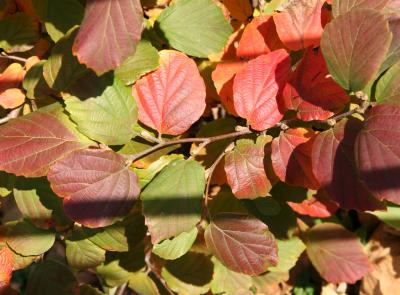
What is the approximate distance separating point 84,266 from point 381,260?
3.28 feet

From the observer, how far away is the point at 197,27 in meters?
1.00

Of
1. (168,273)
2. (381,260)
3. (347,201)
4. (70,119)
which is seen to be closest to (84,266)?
(168,273)

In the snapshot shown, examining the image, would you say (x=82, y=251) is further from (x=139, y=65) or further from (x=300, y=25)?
(x=300, y=25)

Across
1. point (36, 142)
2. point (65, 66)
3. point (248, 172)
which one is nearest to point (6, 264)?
point (36, 142)

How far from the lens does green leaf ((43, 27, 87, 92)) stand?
910mm

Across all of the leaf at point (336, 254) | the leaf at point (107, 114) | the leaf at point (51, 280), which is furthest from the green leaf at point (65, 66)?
the leaf at point (336, 254)

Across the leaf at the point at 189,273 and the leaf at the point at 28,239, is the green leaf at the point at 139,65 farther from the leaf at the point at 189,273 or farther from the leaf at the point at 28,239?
the leaf at the point at 189,273

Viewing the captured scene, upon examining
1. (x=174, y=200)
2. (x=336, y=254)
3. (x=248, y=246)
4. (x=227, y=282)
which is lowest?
(x=336, y=254)

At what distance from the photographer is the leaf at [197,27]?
99cm

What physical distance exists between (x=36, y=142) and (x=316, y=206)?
0.77 metres

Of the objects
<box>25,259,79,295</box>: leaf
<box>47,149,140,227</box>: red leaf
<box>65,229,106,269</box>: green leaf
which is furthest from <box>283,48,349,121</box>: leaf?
<box>25,259,79,295</box>: leaf

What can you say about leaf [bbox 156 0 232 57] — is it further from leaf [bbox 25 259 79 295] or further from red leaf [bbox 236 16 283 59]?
leaf [bbox 25 259 79 295]

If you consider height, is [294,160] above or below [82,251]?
above

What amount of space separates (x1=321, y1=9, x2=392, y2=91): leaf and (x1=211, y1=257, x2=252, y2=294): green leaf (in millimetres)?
717
